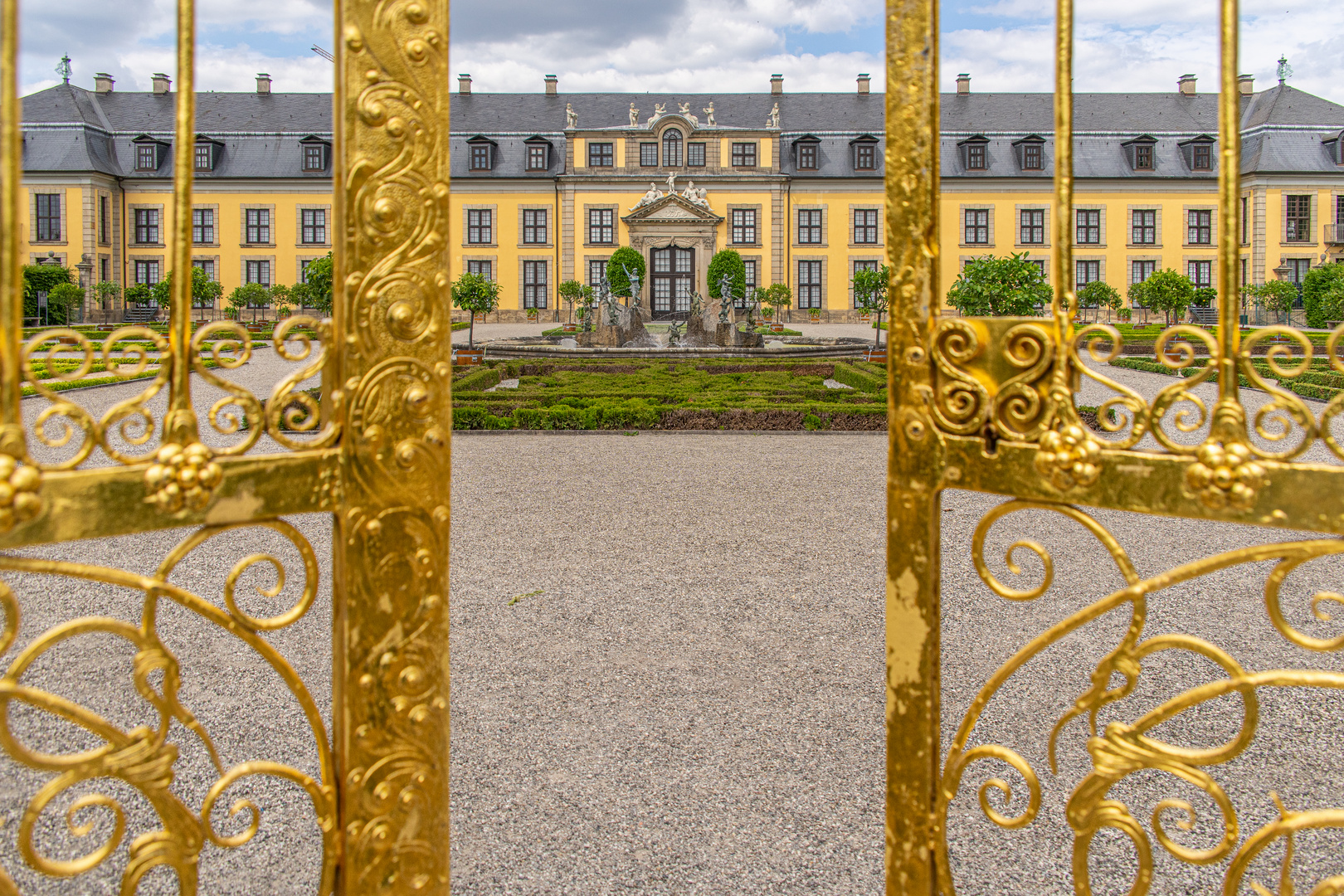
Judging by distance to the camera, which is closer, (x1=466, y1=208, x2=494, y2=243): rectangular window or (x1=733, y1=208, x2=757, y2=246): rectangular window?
(x1=733, y1=208, x2=757, y2=246): rectangular window

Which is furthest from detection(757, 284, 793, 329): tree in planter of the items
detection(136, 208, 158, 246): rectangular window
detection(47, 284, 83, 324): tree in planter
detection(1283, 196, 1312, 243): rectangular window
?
detection(136, 208, 158, 246): rectangular window

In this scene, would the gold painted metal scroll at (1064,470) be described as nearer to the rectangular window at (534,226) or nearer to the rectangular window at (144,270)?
the rectangular window at (534,226)

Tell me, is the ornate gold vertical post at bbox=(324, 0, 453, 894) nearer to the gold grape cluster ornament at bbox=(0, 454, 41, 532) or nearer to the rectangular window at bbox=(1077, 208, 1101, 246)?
the gold grape cluster ornament at bbox=(0, 454, 41, 532)

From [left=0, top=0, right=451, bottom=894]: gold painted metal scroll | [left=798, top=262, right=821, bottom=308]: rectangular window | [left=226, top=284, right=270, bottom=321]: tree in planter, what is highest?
[left=798, top=262, right=821, bottom=308]: rectangular window

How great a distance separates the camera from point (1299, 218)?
108 feet

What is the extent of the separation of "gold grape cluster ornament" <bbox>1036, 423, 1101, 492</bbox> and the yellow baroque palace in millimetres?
34449

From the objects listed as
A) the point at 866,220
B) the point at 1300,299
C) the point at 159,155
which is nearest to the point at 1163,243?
the point at 1300,299

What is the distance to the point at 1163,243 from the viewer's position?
34.8m

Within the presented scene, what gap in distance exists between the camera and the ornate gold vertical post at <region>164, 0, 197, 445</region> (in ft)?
4.41

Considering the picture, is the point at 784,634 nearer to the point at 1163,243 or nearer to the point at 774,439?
the point at 774,439

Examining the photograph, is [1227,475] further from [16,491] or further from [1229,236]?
[16,491]

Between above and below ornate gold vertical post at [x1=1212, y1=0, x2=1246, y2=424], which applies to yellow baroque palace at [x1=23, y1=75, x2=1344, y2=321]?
above

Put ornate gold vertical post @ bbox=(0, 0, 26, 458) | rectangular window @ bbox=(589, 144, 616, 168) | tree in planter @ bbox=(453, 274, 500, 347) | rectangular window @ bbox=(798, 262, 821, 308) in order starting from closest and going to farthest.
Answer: ornate gold vertical post @ bbox=(0, 0, 26, 458) → tree in planter @ bbox=(453, 274, 500, 347) → rectangular window @ bbox=(589, 144, 616, 168) → rectangular window @ bbox=(798, 262, 821, 308)

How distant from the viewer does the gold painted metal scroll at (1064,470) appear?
4.25 feet
